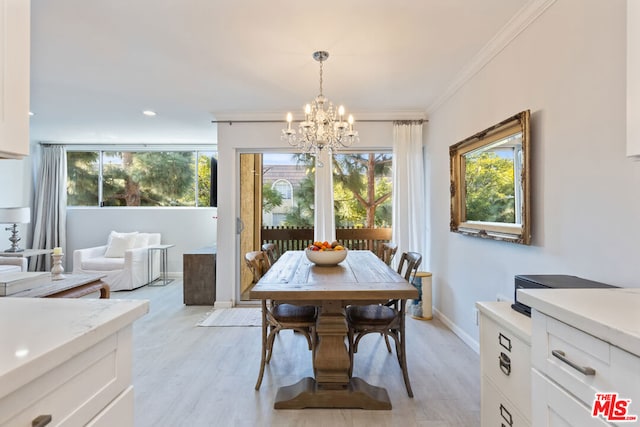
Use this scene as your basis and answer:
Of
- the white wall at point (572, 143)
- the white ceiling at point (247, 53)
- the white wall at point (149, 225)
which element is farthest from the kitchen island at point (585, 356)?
the white wall at point (149, 225)

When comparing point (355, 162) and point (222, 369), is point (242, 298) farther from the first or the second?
point (355, 162)

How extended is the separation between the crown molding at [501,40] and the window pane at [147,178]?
4.75 meters

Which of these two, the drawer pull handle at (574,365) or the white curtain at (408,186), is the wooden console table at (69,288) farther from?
the white curtain at (408,186)

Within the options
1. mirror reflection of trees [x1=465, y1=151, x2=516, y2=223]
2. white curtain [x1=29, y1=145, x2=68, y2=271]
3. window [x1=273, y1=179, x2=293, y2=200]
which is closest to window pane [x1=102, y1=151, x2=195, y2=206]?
white curtain [x1=29, y1=145, x2=68, y2=271]

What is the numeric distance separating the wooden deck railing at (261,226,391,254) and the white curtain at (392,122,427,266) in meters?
0.46

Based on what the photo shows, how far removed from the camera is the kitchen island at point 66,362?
23.7 inches

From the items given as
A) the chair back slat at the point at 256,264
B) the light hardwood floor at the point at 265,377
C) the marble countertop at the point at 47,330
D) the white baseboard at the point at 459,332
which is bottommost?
the light hardwood floor at the point at 265,377

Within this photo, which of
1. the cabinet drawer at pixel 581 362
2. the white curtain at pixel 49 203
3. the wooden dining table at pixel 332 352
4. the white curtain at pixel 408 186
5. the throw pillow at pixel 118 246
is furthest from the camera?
the white curtain at pixel 49 203

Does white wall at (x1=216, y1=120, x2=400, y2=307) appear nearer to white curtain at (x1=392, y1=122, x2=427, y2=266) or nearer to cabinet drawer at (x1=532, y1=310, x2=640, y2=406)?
white curtain at (x1=392, y1=122, x2=427, y2=266)

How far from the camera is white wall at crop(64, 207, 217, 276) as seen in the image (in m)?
5.83

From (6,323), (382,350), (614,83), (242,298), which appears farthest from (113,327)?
(242,298)

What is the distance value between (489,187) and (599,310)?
1.75 metres

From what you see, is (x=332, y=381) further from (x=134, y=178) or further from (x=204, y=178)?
(x=134, y=178)

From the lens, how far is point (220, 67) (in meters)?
2.81
